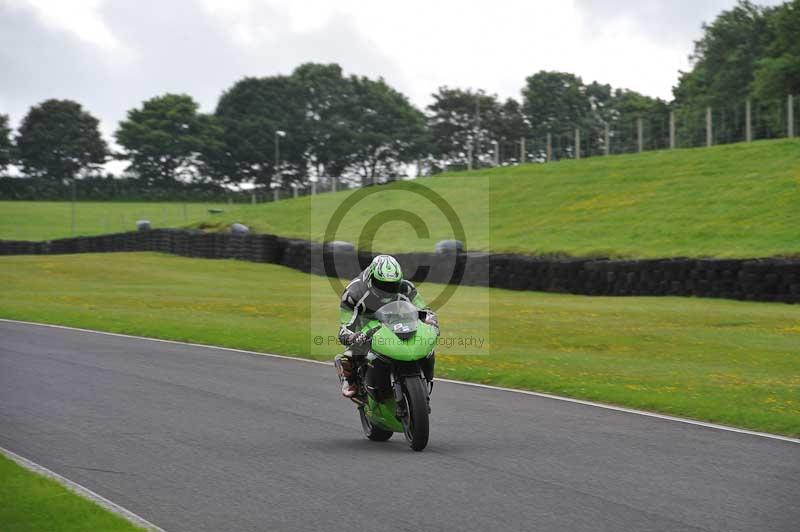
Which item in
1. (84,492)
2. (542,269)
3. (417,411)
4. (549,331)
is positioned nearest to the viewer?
(84,492)

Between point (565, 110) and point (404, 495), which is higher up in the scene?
point (565, 110)

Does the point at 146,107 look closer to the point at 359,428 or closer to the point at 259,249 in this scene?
the point at 259,249

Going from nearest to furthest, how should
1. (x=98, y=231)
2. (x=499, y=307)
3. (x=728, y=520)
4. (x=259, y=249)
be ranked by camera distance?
(x=728, y=520) < (x=499, y=307) < (x=259, y=249) < (x=98, y=231)

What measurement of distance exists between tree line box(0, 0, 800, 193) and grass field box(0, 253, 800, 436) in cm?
6821

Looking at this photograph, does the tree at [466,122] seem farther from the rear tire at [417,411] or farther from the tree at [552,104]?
the rear tire at [417,411]

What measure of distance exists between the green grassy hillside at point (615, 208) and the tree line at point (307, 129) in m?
40.6

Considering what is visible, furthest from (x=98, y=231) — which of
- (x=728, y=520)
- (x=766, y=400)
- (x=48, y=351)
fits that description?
(x=728, y=520)

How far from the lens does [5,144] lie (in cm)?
10481

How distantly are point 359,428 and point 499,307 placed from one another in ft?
54.4

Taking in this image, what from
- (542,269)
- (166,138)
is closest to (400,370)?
(542,269)

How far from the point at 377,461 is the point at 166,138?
101310 millimetres

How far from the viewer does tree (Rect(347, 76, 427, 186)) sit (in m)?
111

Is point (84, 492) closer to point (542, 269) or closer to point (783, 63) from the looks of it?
point (542, 269)

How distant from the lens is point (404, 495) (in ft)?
24.7
